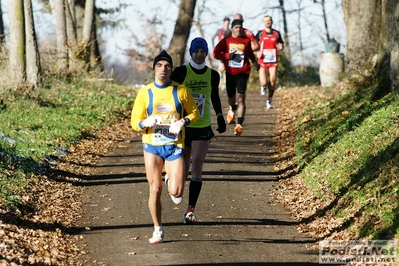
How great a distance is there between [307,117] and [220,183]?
21.4ft

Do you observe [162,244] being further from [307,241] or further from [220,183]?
[220,183]

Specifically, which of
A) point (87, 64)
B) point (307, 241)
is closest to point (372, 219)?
point (307, 241)

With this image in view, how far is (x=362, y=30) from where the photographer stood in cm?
2245

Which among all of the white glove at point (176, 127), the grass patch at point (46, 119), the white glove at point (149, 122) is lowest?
the grass patch at point (46, 119)

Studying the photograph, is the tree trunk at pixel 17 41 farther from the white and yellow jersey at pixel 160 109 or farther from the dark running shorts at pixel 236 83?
the white and yellow jersey at pixel 160 109

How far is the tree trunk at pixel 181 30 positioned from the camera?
29562 millimetres

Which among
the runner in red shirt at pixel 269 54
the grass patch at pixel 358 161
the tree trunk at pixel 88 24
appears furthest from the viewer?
the tree trunk at pixel 88 24

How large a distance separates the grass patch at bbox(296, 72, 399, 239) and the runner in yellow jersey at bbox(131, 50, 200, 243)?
7.51 feet

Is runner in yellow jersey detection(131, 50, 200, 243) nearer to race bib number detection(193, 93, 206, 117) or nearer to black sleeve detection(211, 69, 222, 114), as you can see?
race bib number detection(193, 93, 206, 117)

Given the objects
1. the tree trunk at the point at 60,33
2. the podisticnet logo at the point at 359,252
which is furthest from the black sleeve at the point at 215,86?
the tree trunk at the point at 60,33

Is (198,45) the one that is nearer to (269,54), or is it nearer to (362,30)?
(269,54)

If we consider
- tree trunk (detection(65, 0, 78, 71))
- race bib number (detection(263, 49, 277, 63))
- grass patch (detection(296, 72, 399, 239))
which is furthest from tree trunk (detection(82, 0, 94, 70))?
grass patch (detection(296, 72, 399, 239))

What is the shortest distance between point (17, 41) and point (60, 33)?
5.66m

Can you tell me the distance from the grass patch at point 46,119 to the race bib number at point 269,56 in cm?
431
